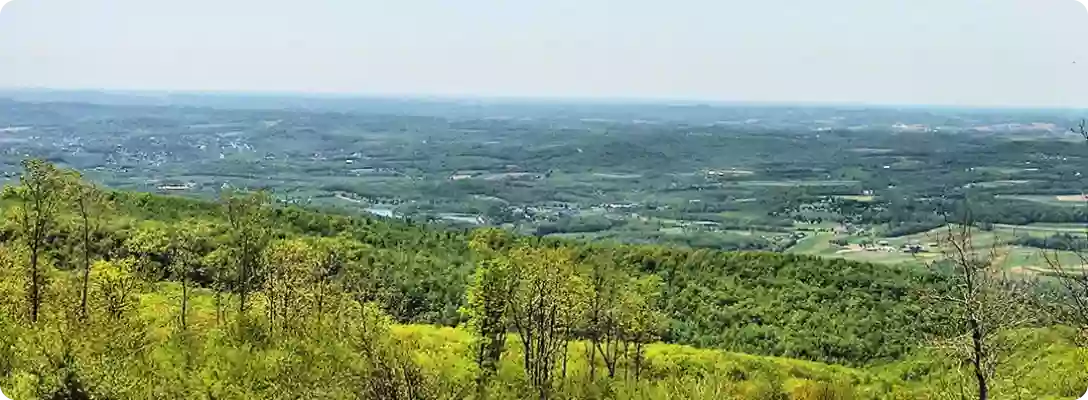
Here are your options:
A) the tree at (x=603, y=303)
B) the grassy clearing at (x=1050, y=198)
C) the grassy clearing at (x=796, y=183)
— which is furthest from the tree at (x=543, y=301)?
the grassy clearing at (x=796, y=183)

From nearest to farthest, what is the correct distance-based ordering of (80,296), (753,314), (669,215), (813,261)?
(80,296)
(753,314)
(813,261)
(669,215)

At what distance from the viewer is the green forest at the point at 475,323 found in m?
19.4

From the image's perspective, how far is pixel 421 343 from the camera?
28.3 m

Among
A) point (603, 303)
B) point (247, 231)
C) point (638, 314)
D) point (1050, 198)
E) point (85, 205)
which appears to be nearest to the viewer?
point (603, 303)

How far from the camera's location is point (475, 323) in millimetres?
24656

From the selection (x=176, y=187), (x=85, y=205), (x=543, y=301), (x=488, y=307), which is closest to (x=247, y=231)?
(x=85, y=205)

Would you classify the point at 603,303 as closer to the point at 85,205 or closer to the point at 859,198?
the point at 85,205

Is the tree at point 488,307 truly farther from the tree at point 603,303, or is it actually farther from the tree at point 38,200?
the tree at point 38,200

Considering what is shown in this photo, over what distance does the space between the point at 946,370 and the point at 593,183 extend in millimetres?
114107

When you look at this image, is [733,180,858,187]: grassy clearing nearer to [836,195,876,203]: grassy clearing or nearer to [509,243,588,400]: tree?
[836,195,876,203]: grassy clearing

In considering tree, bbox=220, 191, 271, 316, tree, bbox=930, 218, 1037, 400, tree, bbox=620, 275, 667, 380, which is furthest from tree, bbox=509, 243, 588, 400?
tree, bbox=930, 218, 1037, 400

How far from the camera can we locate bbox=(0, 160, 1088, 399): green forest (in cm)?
1936

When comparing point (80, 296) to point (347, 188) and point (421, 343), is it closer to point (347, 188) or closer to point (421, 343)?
point (421, 343)

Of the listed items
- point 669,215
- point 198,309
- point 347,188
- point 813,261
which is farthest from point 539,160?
point 198,309
